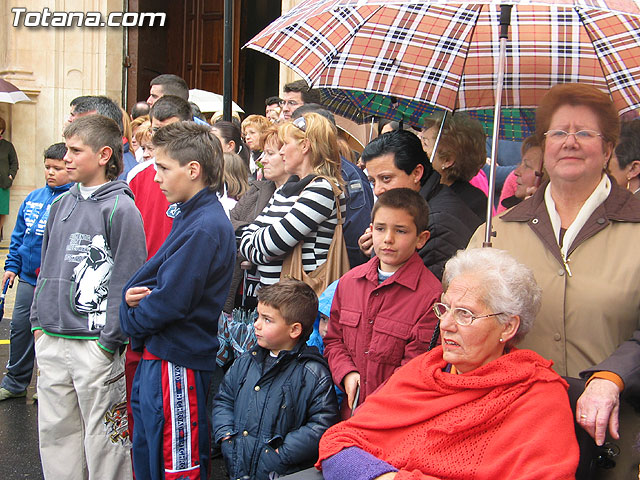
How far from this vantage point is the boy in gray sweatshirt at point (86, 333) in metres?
3.87

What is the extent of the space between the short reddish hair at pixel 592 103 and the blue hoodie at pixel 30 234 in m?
3.64

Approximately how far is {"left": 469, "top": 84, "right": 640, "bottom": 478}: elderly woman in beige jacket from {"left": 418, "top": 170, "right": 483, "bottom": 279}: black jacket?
619 mm

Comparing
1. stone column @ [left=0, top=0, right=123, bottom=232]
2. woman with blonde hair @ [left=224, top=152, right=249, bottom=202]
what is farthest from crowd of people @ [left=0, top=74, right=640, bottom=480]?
A: stone column @ [left=0, top=0, right=123, bottom=232]

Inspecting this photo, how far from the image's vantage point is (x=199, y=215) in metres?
3.70

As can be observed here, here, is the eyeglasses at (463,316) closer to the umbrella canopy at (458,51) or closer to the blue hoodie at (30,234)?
the umbrella canopy at (458,51)

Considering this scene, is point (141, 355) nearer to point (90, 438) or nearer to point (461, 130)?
point (90, 438)

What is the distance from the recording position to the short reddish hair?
2846 mm

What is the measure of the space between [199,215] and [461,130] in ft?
4.81

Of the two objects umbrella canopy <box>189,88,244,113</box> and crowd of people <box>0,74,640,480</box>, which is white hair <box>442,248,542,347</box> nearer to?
crowd of people <box>0,74,640,480</box>

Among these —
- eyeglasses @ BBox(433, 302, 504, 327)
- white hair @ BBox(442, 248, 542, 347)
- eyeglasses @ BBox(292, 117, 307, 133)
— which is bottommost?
eyeglasses @ BBox(433, 302, 504, 327)

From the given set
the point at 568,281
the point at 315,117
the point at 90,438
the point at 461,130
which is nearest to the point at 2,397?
the point at 90,438

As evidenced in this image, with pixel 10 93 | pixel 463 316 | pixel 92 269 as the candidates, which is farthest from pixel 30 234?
pixel 10 93

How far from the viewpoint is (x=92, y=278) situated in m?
3.90
